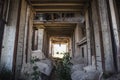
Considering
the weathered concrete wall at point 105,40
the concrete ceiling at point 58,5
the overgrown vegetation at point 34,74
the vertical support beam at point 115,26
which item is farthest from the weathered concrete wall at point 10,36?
the vertical support beam at point 115,26

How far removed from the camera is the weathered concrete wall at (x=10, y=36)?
4676mm

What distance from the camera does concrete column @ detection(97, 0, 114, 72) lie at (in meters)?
4.23

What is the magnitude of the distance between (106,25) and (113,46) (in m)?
0.85

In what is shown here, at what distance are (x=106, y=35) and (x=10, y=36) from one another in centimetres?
397

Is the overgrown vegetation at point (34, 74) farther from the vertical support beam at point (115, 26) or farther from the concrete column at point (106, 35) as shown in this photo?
the vertical support beam at point (115, 26)

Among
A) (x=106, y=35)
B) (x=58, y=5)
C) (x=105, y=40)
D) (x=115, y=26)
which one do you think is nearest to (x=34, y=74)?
(x=105, y=40)

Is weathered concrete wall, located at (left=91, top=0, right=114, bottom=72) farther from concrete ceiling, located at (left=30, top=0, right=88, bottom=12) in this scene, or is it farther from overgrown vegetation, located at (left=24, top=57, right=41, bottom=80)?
overgrown vegetation, located at (left=24, top=57, right=41, bottom=80)

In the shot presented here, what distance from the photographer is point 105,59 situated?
14.1 ft

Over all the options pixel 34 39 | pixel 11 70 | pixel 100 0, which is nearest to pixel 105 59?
pixel 100 0

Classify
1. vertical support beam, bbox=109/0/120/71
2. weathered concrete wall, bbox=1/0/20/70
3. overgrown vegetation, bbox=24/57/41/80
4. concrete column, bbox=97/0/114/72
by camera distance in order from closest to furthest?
vertical support beam, bbox=109/0/120/71 → concrete column, bbox=97/0/114/72 → overgrown vegetation, bbox=24/57/41/80 → weathered concrete wall, bbox=1/0/20/70

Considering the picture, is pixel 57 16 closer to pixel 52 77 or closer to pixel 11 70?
pixel 52 77

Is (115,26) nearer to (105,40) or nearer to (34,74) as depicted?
(105,40)

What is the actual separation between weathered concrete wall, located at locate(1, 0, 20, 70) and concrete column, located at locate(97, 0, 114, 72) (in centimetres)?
367

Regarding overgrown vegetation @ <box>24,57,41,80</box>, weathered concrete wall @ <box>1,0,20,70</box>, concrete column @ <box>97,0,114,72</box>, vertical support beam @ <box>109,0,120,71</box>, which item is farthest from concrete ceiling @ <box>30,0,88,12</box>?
overgrown vegetation @ <box>24,57,41,80</box>
